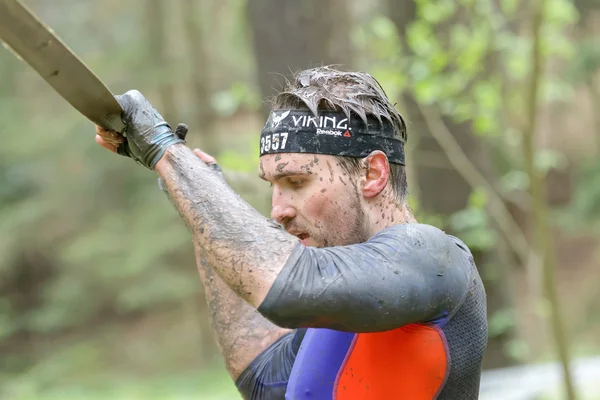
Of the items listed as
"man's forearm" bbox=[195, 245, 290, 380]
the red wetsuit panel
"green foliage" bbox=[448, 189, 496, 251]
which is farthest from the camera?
"green foliage" bbox=[448, 189, 496, 251]

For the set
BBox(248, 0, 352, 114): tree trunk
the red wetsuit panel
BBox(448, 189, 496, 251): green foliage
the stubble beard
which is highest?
BBox(248, 0, 352, 114): tree trunk

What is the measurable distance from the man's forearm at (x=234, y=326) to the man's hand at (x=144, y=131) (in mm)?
602

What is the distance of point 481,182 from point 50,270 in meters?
12.0

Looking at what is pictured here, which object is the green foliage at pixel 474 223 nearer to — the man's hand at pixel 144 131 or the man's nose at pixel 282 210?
the man's nose at pixel 282 210

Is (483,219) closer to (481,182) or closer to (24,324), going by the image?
(481,182)

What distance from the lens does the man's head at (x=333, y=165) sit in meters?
2.09

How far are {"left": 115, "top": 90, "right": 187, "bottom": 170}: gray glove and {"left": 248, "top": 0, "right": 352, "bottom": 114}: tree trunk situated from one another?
2680 millimetres

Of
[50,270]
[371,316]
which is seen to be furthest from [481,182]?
[50,270]

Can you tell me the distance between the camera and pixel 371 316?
1.73m

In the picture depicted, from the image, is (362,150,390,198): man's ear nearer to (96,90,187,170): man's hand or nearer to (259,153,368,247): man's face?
(259,153,368,247): man's face

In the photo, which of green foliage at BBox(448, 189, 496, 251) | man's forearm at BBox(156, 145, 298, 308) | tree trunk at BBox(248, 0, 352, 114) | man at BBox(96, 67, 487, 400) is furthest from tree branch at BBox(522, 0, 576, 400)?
man's forearm at BBox(156, 145, 298, 308)

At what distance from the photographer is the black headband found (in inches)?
82.4

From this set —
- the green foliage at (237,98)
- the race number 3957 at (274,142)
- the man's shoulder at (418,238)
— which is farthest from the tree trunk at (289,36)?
the man's shoulder at (418,238)

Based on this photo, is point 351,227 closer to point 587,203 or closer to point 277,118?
point 277,118
